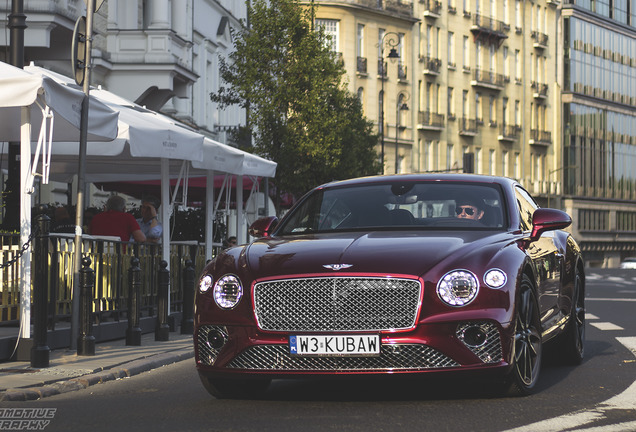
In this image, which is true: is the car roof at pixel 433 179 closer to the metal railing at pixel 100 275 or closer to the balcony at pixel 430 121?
the metal railing at pixel 100 275

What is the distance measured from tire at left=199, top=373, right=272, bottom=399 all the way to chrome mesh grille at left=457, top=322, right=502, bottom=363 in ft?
4.87

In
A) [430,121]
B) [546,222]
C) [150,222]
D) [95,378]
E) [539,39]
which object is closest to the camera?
[546,222]

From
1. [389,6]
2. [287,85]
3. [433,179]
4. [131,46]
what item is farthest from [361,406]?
[389,6]

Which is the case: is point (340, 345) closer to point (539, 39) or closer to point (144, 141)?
point (144, 141)

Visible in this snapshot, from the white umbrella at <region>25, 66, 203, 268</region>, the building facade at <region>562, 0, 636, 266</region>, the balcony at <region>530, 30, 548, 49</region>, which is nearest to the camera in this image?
the white umbrella at <region>25, 66, 203, 268</region>

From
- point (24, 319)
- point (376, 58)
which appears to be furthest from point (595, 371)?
point (376, 58)

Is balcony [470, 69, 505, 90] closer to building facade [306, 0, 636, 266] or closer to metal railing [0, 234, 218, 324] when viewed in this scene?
building facade [306, 0, 636, 266]

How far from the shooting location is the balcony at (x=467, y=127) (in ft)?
300

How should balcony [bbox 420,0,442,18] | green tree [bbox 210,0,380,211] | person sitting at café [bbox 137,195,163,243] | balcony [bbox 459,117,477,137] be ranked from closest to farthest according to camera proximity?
1. person sitting at café [bbox 137,195,163,243]
2. green tree [bbox 210,0,380,211]
3. balcony [bbox 420,0,442,18]
4. balcony [bbox 459,117,477,137]

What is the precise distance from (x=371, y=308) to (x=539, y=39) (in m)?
96.4

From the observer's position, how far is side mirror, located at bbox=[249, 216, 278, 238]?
996 cm

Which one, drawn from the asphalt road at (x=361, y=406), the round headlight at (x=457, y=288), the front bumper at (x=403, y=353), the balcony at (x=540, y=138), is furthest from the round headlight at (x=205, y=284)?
the balcony at (x=540, y=138)

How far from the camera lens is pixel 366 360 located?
8070 millimetres

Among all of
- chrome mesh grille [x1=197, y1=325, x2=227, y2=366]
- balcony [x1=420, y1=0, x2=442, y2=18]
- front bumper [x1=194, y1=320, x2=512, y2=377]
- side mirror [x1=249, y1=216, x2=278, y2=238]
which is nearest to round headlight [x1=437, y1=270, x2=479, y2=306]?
front bumper [x1=194, y1=320, x2=512, y2=377]
